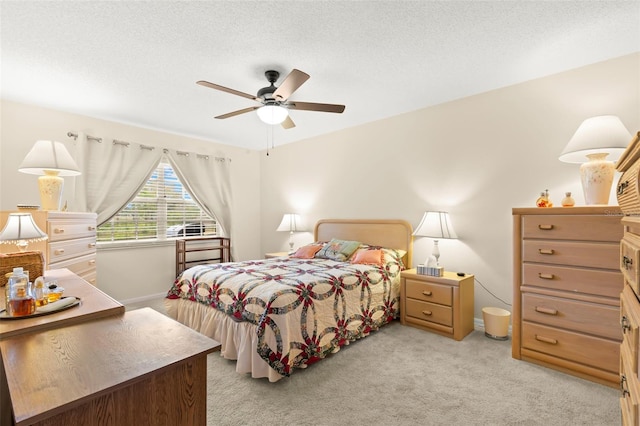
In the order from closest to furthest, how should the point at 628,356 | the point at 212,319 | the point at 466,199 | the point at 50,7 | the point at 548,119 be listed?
the point at 628,356 < the point at 50,7 < the point at 212,319 < the point at 548,119 < the point at 466,199

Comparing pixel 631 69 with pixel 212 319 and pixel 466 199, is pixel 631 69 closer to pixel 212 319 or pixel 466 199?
pixel 466 199

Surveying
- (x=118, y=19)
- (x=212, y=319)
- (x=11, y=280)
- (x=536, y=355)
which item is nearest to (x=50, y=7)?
(x=118, y=19)

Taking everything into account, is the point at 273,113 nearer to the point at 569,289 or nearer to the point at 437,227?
the point at 437,227

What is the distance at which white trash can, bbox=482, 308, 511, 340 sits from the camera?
2.85 metres

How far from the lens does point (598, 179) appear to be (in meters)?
2.22

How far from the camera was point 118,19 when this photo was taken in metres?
2.01

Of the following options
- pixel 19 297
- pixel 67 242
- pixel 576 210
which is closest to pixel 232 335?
pixel 19 297

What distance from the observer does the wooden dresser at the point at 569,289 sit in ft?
6.69

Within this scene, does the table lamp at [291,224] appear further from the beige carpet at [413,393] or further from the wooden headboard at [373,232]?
the beige carpet at [413,393]

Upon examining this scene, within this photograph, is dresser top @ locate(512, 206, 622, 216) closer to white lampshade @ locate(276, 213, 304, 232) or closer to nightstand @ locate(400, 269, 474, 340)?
nightstand @ locate(400, 269, 474, 340)

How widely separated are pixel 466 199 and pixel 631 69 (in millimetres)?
1640

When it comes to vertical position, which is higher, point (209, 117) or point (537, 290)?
point (209, 117)

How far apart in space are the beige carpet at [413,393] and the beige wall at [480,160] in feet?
3.39

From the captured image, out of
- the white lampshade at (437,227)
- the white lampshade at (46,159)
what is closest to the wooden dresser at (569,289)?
the white lampshade at (437,227)
